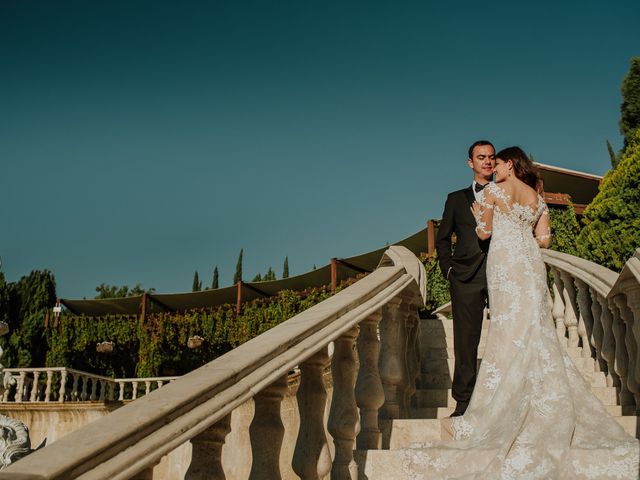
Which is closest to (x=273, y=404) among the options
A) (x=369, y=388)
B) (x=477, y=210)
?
(x=369, y=388)

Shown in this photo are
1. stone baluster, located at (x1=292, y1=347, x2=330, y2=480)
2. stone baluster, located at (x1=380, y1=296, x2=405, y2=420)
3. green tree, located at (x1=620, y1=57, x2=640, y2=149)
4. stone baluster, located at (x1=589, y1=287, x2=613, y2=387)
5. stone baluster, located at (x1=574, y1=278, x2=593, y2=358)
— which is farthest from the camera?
green tree, located at (x1=620, y1=57, x2=640, y2=149)

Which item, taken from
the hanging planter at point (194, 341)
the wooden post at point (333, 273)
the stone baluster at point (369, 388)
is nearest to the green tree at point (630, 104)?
the wooden post at point (333, 273)

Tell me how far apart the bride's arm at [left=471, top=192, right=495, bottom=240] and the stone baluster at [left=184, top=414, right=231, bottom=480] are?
9.23 ft

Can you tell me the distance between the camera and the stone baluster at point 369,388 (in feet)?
10.6

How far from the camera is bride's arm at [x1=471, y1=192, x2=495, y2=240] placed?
4.23 meters

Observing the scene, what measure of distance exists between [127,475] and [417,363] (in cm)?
351

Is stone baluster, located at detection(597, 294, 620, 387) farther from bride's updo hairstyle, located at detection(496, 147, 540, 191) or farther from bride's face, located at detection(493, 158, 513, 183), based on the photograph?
bride's face, located at detection(493, 158, 513, 183)

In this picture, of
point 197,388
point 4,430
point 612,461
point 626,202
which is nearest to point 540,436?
point 612,461

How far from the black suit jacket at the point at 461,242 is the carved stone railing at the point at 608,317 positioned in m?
0.90

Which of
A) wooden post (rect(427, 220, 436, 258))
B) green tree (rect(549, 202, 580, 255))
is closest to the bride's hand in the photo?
green tree (rect(549, 202, 580, 255))

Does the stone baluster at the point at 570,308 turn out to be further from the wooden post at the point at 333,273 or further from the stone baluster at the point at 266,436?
the wooden post at the point at 333,273

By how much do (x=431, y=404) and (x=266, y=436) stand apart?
2.70 m

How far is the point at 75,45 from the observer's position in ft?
55.1

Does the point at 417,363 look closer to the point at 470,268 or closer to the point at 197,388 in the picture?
the point at 470,268
